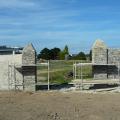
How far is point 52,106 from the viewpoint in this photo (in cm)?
1948

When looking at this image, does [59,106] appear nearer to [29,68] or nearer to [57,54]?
[29,68]

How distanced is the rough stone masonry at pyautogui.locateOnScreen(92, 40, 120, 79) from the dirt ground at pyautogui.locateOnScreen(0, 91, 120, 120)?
3.04m

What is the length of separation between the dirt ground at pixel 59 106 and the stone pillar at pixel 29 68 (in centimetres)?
136

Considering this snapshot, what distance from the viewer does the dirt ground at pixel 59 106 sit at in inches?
641

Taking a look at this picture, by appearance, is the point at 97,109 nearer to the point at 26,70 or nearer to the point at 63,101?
the point at 63,101

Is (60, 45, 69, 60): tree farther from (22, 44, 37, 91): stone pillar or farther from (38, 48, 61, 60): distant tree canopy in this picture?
(22, 44, 37, 91): stone pillar

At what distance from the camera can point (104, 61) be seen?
27484 millimetres

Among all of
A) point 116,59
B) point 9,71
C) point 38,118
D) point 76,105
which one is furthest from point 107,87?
point 38,118

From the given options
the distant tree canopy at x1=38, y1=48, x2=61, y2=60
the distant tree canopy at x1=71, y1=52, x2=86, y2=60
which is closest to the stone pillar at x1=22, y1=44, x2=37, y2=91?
the distant tree canopy at x1=71, y1=52, x2=86, y2=60

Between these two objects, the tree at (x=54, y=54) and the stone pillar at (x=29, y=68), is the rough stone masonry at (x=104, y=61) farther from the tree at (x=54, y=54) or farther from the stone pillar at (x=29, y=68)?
the tree at (x=54, y=54)

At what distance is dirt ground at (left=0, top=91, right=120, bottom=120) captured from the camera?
1628 cm

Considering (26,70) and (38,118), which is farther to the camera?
(26,70)

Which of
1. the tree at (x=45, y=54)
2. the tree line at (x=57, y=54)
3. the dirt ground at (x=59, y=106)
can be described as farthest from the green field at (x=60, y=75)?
the tree at (x=45, y=54)

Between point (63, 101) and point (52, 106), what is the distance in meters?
2.14
